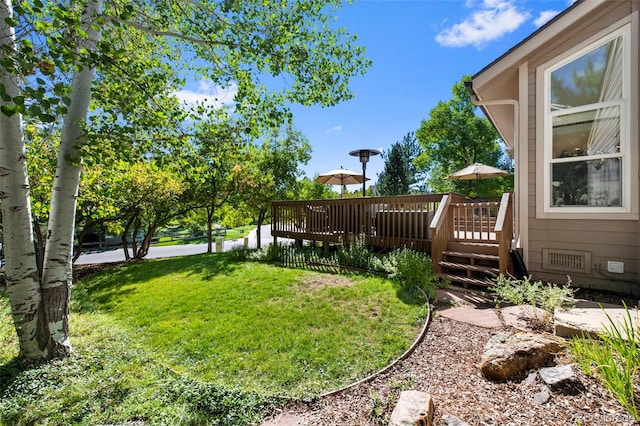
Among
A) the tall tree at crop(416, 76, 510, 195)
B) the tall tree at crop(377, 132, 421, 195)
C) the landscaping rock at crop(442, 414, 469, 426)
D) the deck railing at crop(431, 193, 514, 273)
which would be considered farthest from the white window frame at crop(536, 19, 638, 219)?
the tall tree at crop(377, 132, 421, 195)

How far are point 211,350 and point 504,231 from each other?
15.9 ft

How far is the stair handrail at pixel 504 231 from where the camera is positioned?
475cm

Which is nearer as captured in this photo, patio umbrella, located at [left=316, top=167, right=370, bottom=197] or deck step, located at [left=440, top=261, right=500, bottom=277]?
deck step, located at [left=440, top=261, right=500, bottom=277]

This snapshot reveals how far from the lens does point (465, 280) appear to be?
5.09m

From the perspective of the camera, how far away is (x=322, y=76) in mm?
4809

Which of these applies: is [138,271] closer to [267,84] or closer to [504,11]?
[267,84]

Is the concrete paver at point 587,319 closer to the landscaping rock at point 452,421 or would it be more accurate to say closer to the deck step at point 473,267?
the deck step at point 473,267

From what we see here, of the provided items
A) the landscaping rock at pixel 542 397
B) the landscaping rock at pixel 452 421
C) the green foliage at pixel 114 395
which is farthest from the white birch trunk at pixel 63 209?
the landscaping rock at pixel 542 397

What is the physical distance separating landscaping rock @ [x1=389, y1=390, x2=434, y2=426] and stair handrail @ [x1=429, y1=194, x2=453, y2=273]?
3.61 meters

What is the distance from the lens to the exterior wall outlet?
4.10m

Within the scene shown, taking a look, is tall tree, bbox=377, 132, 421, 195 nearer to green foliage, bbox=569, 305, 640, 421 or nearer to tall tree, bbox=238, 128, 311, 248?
tall tree, bbox=238, 128, 311, 248

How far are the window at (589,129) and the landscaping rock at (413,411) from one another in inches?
163

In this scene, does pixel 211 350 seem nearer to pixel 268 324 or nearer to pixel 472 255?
pixel 268 324

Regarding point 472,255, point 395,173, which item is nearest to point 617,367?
point 472,255
